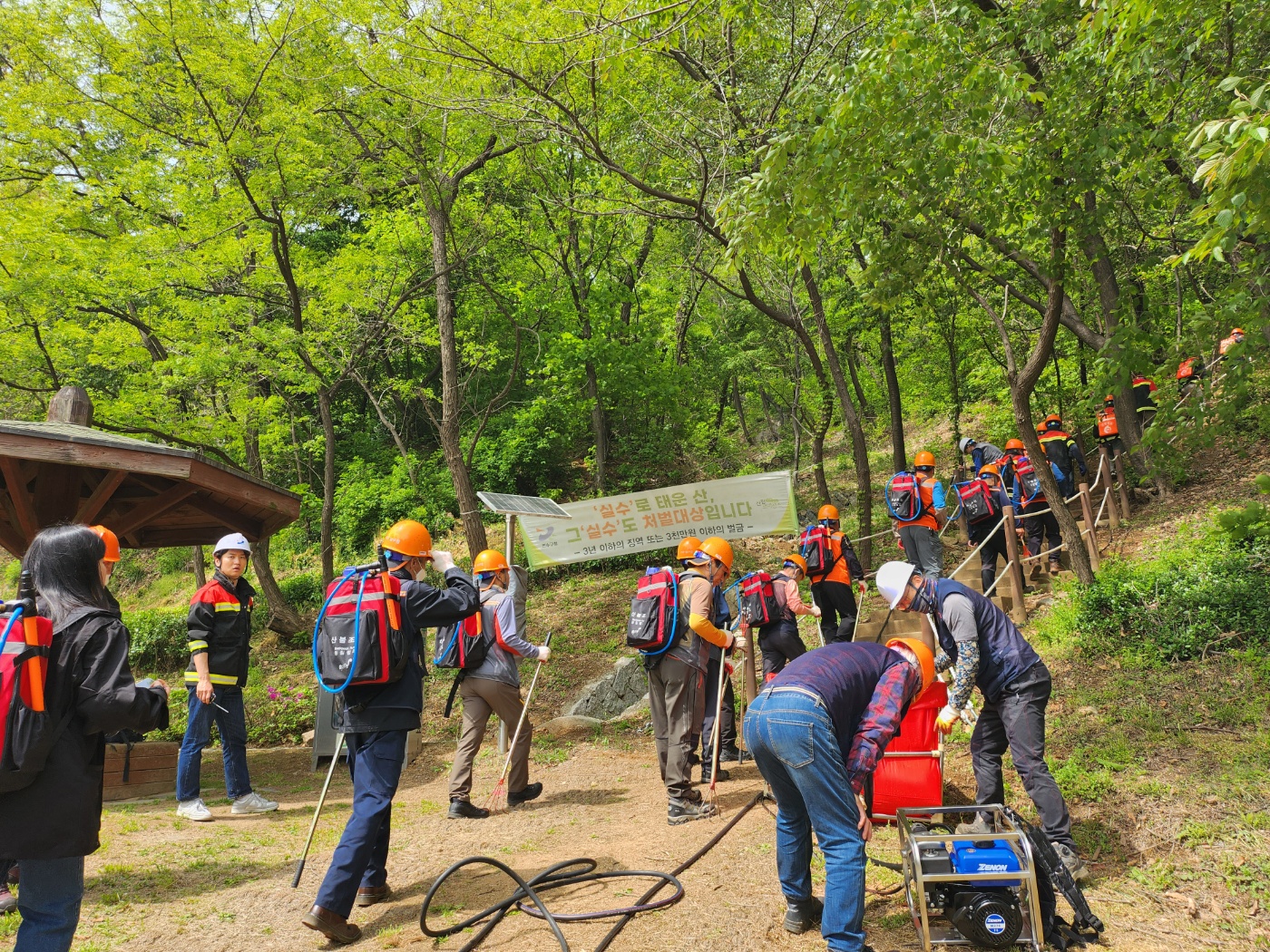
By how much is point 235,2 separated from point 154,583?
1999 centimetres

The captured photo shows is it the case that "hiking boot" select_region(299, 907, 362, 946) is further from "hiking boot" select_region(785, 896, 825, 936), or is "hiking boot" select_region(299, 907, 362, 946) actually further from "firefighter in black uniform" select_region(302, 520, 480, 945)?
"hiking boot" select_region(785, 896, 825, 936)

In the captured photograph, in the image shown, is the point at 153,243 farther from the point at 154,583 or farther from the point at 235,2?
the point at 154,583

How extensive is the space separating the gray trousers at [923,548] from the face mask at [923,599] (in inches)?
243

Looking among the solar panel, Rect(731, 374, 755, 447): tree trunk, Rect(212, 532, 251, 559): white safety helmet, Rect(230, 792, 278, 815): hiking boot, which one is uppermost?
Rect(731, 374, 755, 447): tree trunk

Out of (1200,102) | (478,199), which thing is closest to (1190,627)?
(1200,102)

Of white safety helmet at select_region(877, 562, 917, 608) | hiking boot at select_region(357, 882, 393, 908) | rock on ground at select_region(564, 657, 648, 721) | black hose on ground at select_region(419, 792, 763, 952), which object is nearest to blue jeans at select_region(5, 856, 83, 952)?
black hose on ground at select_region(419, 792, 763, 952)

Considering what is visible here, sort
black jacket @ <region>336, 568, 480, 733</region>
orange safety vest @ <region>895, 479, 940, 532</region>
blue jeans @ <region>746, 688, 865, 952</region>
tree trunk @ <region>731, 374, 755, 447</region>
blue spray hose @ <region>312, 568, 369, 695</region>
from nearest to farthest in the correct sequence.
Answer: blue jeans @ <region>746, 688, 865, 952</region>, blue spray hose @ <region>312, 568, 369, 695</region>, black jacket @ <region>336, 568, 480, 733</region>, orange safety vest @ <region>895, 479, 940, 532</region>, tree trunk @ <region>731, 374, 755, 447</region>

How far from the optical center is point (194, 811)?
662cm

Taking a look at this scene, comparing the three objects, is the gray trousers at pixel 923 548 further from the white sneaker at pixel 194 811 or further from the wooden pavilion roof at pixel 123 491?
the white sneaker at pixel 194 811

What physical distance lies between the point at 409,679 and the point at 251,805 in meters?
3.67

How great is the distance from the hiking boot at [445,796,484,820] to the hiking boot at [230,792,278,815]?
1690mm

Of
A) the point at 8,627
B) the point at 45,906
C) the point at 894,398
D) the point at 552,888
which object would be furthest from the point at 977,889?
the point at 894,398

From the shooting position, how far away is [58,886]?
308cm

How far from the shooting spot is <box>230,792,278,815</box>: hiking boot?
690 centimetres
